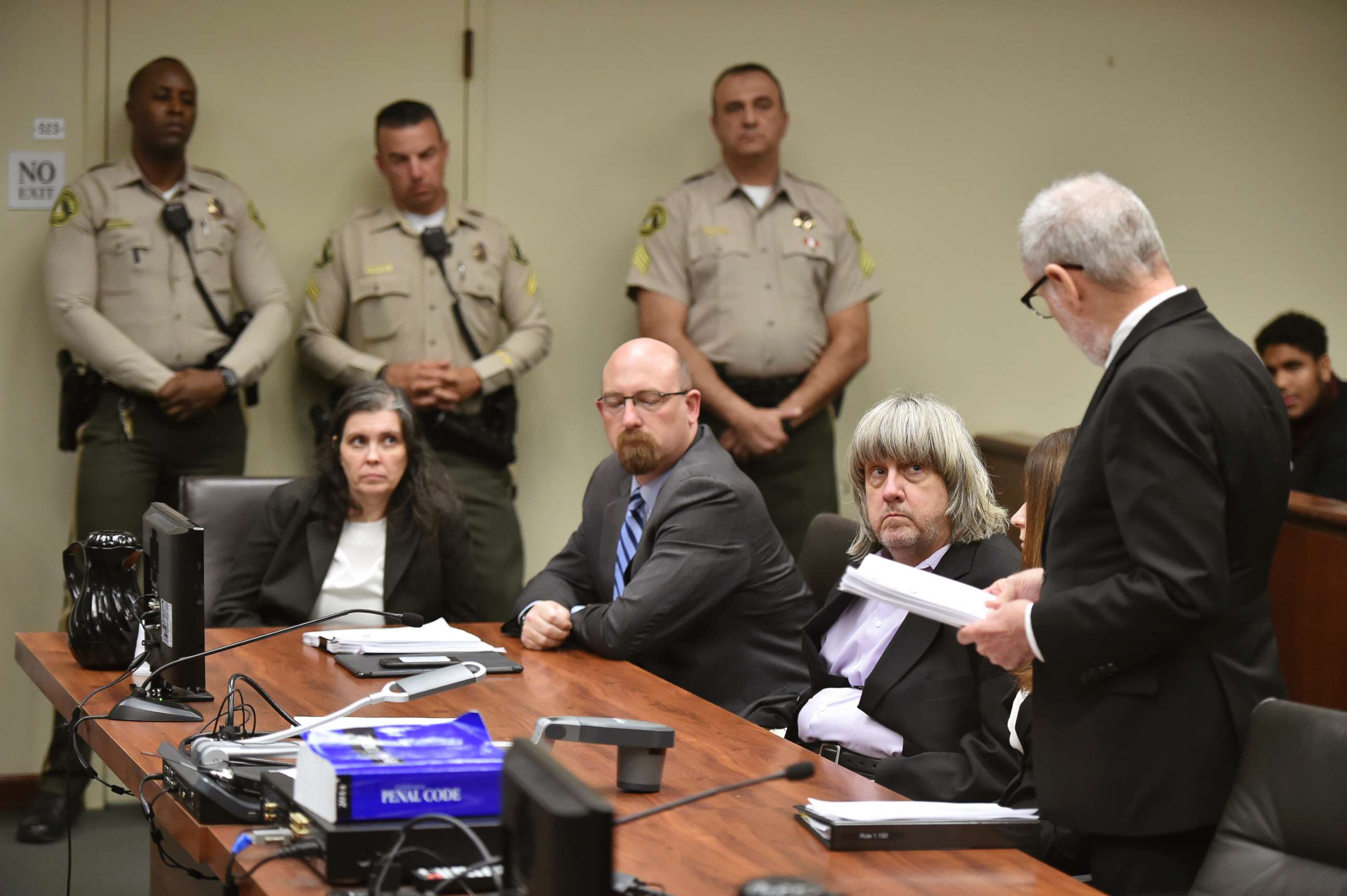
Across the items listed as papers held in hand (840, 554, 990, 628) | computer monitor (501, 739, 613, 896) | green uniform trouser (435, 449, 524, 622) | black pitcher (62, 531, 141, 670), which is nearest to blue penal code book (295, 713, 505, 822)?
computer monitor (501, 739, 613, 896)

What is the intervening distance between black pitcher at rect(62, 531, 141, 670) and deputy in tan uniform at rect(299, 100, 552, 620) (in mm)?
1810

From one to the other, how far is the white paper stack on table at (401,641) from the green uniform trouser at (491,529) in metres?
1.58

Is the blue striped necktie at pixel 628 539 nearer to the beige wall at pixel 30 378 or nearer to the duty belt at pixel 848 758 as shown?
the duty belt at pixel 848 758

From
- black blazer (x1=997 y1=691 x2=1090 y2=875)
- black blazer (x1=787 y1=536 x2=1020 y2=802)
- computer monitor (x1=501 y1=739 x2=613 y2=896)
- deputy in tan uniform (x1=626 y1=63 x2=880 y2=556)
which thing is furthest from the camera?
deputy in tan uniform (x1=626 y1=63 x2=880 y2=556)

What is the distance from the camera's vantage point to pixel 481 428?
187 inches

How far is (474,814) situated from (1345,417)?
143 inches

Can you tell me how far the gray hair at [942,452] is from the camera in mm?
2688

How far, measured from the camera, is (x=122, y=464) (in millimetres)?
4449

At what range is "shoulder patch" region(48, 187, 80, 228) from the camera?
4.48 m

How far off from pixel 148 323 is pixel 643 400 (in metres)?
1.94

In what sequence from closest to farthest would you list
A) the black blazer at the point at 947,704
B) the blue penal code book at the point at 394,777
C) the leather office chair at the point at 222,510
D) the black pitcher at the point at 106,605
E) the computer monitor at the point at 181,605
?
1. the blue penal code book at the point at 394,777
2. the black blazer at the point at 947,704
3. the computer monitor at the point at 181,605
4. the black pitcher at the point at 106,605
5. the leather office chair at the point at 222,510

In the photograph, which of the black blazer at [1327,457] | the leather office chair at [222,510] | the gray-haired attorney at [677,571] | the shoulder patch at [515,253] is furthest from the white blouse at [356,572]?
the black blazer at [1327,457]

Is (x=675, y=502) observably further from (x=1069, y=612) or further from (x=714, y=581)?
(x=1069, y=612)

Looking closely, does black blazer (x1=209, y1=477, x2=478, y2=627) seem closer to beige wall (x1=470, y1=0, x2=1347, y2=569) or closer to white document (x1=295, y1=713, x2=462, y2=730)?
white document (x1=295, y1=713, x2=462, y2=730)
